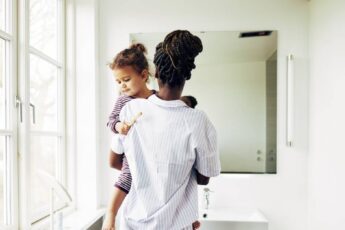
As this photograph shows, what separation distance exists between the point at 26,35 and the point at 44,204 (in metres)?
0.97

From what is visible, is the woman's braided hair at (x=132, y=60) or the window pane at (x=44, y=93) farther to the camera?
the window pane at (x=44, y=93)

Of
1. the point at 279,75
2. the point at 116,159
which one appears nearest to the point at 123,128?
the point at 116,159

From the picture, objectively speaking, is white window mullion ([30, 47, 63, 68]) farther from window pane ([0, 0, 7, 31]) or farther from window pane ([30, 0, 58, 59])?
window pane ([0, 0, 7, 31])

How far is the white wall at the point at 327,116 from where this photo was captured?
6.42 feet

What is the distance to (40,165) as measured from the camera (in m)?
2.16

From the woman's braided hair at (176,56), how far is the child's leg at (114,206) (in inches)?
14.6

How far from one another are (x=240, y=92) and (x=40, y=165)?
1370 mm

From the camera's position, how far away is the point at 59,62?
7.89 feet

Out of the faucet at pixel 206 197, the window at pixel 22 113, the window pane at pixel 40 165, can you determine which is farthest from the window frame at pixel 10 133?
the faucet at pixel 206 197

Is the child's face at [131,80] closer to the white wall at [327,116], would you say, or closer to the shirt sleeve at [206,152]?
the shirt sleeve at [206,152]

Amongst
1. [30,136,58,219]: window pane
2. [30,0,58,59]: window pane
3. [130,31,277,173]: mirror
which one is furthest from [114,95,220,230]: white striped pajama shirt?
[130,31,277,173]: mirror

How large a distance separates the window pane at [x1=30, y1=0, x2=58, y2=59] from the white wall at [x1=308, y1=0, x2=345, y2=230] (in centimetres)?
168

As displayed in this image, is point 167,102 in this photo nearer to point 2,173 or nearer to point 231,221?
point 2,173

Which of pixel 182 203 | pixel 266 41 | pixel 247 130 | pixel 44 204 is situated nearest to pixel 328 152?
pixel 247 130
